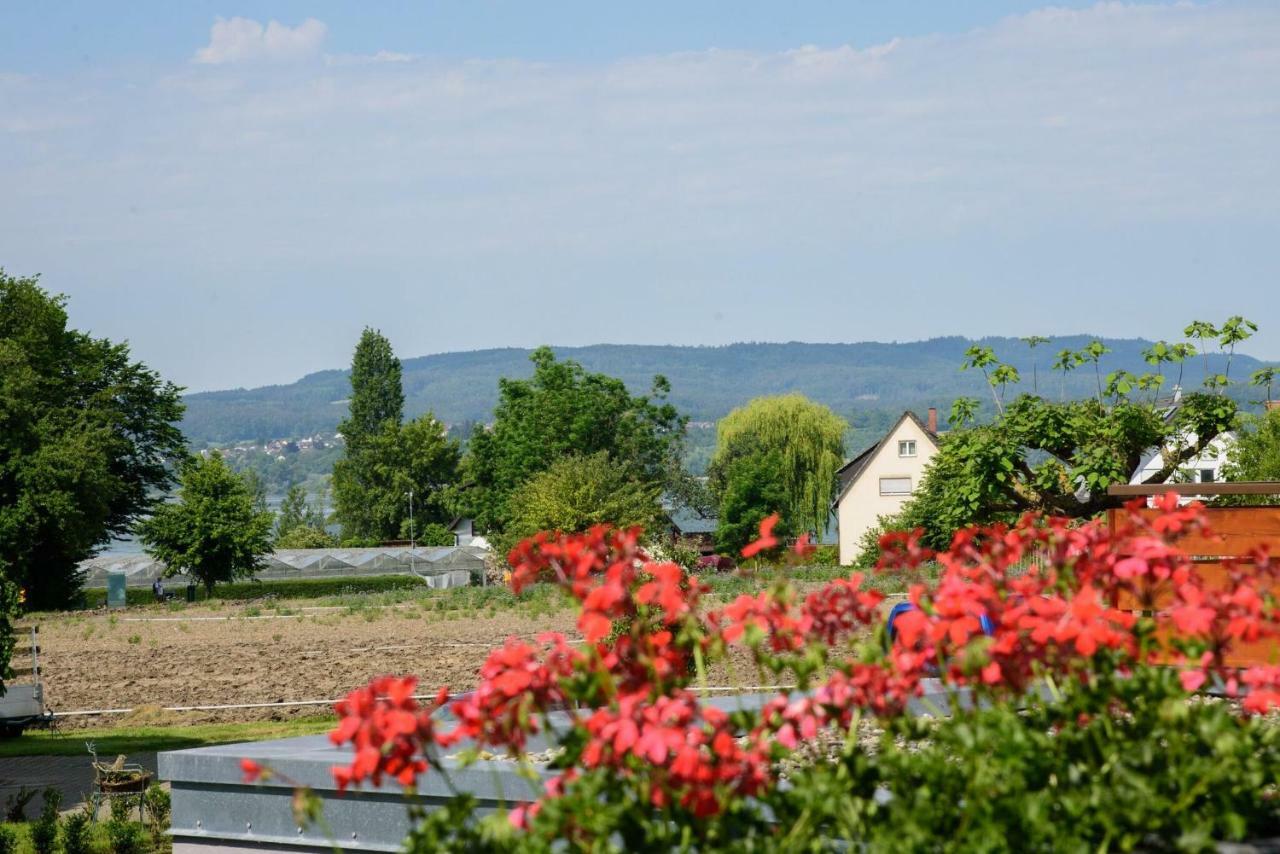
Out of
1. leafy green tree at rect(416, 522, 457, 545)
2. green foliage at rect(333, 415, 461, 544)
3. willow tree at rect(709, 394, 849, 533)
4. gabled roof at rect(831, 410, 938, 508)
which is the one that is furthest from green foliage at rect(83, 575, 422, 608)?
green foliage at rect(333, 415, 461, 544)

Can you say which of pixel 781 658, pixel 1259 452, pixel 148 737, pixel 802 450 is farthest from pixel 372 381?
pixel 781 658

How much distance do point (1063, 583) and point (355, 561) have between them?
65.9 metres

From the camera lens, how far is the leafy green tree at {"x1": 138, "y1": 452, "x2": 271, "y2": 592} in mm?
46344

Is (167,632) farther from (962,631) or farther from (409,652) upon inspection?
(962,631)

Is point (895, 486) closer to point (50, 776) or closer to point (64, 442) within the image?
point (64, 442)

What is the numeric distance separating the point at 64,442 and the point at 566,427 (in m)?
25.1

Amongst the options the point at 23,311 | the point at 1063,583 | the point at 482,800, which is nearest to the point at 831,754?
the point at 482,800

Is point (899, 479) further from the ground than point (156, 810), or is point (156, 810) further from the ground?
point (156, 810)

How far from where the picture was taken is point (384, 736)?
317 centimetres

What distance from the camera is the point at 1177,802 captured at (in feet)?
11.0

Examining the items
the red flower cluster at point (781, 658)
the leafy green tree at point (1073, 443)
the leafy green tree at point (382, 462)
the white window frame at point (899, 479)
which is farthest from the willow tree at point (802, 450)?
the red flower cluster at point (781, 658)

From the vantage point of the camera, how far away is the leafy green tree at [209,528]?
1825 inches

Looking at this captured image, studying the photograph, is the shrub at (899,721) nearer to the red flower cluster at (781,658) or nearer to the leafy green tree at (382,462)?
the red flower cluster at (781,658)

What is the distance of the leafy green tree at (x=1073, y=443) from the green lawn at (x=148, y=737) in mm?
7288
